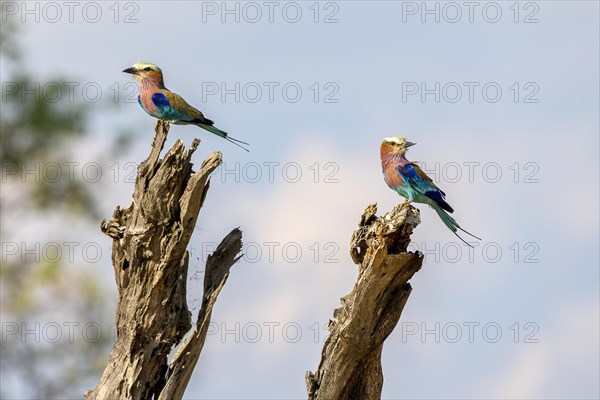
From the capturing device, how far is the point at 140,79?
45.1ft

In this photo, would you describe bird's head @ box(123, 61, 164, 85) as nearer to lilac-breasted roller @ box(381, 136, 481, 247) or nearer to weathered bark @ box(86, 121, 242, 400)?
weathered bark @ box(86, 121, 242, 400)

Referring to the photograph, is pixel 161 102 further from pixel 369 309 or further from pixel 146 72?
pixel 369 309

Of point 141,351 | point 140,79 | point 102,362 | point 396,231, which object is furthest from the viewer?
point 102,362

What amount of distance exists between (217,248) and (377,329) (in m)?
1.96

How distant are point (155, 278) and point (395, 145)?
294 centimetres

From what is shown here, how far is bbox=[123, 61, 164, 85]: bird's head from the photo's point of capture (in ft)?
45.0

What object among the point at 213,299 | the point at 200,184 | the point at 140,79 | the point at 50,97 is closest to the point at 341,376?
the point at 213,299

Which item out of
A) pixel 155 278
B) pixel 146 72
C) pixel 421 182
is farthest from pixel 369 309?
pixel 146 72

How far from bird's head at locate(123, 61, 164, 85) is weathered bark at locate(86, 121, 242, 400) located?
2.21 meters

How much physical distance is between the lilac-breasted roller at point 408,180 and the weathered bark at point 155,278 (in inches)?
78.4

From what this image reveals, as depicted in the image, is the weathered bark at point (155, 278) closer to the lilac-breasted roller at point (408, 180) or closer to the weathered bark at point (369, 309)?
the weathered bark at point (369, 309)

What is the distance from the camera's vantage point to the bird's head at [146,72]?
13711 millimetres

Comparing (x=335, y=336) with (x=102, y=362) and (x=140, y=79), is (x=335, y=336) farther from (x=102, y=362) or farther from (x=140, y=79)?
(x=102, y=362)

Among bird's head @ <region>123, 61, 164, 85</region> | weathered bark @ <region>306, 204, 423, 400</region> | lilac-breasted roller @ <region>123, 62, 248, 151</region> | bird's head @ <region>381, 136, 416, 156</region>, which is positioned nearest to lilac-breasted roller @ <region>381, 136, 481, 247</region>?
bird's head @ <region>381, 136, 416, 156</region>
